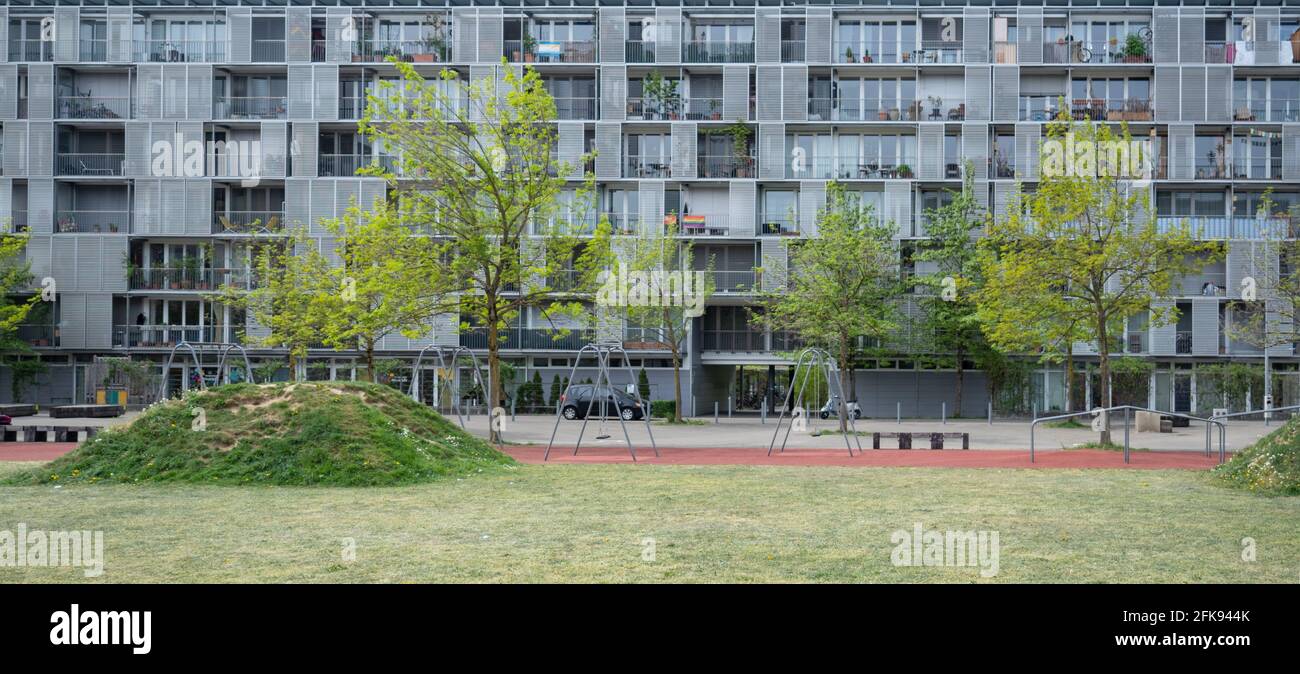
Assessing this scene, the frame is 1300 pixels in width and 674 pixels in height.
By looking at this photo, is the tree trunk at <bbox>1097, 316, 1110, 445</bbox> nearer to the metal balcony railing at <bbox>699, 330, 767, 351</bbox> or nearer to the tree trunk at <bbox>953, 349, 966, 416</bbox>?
the tree trunk at <bbox>953, 349, 966, 416</bbox>

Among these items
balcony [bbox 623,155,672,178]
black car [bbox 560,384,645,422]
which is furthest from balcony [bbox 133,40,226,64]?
black car [bbox 560,384,645,422]

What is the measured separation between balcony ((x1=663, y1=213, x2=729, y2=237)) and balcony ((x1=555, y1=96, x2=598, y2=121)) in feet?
23.1

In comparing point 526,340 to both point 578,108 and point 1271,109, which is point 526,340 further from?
point 1271,109

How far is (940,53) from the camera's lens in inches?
2219

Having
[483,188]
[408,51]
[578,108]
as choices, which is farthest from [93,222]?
[483,188]

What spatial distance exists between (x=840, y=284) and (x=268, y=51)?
32547 mm

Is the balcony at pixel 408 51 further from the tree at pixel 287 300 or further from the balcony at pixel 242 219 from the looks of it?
the tree at pixel 287 300

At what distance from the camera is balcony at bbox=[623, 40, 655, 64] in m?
56.5

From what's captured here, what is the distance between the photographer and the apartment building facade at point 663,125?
55.0 meters

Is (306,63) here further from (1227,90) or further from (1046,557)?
(1046,557)

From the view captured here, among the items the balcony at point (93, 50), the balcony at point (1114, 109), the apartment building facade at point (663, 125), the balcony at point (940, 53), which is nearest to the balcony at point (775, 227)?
the apartment building facade at point (663, 125)

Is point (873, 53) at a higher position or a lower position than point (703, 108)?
higher
